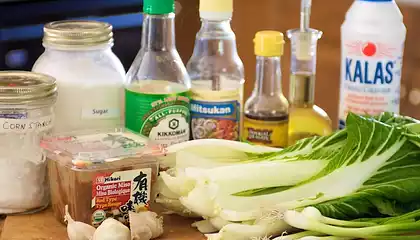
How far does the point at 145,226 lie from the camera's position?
97 centimetres

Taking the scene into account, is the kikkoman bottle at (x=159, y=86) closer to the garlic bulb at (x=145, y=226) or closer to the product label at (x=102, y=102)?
the product label at (x=102, y=102)

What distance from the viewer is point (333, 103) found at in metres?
1.97

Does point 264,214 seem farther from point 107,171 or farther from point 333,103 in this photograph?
point 333,103

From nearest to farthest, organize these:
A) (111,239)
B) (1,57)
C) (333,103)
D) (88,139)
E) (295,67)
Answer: (111,239) < (88,139) < (295,67) < (1,57) < (333,103)

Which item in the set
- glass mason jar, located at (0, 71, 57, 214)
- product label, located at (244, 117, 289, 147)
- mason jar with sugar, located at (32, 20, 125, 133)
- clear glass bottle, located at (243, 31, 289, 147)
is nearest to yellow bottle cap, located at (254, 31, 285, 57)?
clear glass bottle, located at (243, 31, 289, 147)

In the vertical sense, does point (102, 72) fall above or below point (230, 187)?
above

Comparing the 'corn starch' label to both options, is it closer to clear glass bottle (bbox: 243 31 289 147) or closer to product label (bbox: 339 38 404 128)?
clear glass bottle (bbox: 243 31 289 147)

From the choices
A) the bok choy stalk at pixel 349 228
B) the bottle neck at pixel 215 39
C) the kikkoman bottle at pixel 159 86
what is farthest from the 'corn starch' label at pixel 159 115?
the bok choy stalk at pixel 349 228

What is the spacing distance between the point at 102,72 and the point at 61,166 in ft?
0.60

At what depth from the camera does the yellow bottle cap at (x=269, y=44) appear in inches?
44.8

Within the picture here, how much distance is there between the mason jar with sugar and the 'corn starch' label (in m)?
0.03

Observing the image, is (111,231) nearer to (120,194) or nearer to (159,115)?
(120,194)

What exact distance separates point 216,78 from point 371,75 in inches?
→ 9.5

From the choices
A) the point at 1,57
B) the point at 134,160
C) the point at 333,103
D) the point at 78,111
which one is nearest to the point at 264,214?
the point at 134,160
